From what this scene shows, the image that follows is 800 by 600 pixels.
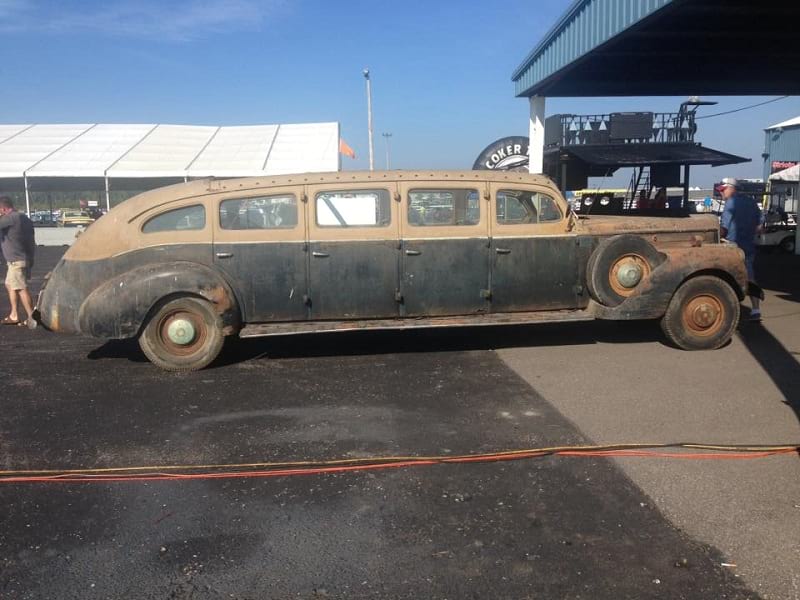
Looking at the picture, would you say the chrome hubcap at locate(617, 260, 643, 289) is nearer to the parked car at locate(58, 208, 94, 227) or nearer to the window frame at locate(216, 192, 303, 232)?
the window frame at locate(216, 192, 303, 232)

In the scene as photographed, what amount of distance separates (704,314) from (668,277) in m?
0.61

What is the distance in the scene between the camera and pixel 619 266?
690 centimetres

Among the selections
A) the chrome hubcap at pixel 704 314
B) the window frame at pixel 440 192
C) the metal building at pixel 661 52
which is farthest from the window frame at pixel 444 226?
the metal building at pixel 661 52

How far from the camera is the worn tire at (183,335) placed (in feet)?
21.2

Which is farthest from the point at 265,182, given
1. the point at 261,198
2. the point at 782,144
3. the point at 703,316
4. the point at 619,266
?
the point at 782,144

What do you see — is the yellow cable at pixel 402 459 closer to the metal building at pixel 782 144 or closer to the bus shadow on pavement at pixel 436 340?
the bus shadow on pavement at pixel 436 340

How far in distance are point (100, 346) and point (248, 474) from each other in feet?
14.2

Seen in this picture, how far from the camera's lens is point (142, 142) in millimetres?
30672

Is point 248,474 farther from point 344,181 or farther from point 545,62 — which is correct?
point 545,62

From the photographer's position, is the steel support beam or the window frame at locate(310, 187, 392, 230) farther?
the steel support beam

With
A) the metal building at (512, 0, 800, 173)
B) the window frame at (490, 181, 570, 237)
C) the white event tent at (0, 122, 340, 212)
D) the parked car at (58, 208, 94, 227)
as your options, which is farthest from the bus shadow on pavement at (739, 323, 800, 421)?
the parked car at (58, 208, 94, 227)

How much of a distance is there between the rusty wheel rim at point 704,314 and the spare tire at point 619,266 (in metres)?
0.59

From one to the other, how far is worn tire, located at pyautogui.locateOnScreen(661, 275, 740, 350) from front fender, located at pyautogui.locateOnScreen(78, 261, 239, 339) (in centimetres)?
461

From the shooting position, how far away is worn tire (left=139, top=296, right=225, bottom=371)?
6.46 metres
